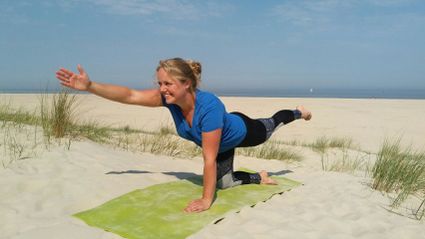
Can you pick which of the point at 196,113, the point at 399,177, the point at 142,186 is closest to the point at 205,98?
the point at 196,113

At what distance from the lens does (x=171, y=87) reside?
329cm

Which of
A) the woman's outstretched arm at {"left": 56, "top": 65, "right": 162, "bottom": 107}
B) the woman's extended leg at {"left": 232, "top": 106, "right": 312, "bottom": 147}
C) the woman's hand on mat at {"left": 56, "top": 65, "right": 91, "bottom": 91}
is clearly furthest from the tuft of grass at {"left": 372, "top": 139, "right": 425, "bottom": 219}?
the woman's hand on mat at {"left": 56, "top": 65, "right": 91, "bottom": 91}

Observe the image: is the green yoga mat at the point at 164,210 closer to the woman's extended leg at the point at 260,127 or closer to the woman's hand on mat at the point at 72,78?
the woman's extended leg at the point at 260,127

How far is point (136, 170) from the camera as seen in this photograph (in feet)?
14.7

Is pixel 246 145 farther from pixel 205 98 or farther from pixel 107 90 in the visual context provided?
pixel 107 90

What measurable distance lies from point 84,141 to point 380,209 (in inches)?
142

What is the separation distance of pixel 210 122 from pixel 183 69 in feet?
1.62

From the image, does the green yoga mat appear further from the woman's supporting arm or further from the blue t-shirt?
the blue t-shirt

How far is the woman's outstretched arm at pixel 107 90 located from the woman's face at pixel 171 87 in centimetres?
40

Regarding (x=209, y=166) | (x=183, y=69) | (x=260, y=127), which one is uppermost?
(x=183, y=69)

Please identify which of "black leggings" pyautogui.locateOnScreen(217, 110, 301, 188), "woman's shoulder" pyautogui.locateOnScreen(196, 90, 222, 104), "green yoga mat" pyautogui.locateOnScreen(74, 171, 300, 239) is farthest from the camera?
"black leggings" pyautogui.locateOnScreen(217, 110, 301, 188)

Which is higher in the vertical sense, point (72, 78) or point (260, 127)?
point (72, 78)

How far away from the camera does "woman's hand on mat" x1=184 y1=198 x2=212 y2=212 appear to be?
124 inches

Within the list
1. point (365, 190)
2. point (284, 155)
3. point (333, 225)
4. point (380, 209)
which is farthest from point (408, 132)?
point (333, 225)
